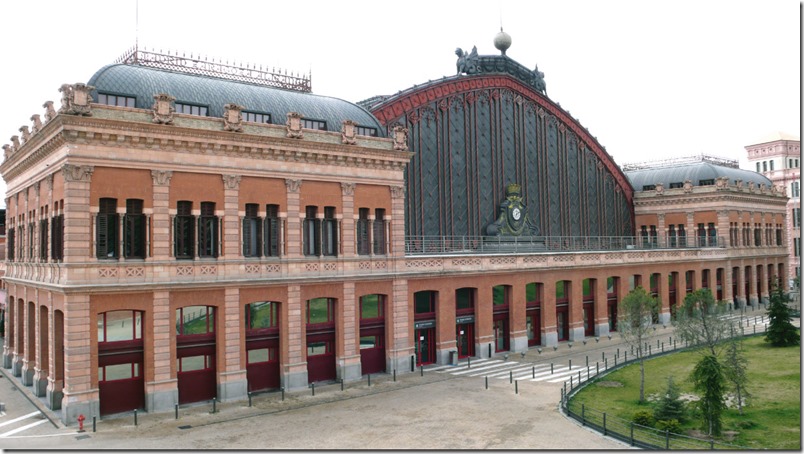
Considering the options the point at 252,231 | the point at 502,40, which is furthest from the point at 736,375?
the point at 502,40

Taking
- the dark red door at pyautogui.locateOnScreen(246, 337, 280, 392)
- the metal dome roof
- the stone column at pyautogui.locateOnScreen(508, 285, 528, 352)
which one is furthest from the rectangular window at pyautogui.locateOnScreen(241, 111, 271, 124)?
the metal dome roof

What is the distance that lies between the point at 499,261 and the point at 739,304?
4500 cm

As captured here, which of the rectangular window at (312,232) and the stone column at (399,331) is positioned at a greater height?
the rectangular window at (312,232)

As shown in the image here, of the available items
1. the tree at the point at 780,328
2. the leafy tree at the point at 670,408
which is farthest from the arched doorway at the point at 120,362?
the tree at the point at 780,328

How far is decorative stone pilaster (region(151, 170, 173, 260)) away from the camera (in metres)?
34.2

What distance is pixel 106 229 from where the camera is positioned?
33312 millimetres

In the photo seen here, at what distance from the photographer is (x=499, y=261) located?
51.3 metres

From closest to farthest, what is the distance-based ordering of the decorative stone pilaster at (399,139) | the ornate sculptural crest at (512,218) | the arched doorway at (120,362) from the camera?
the arched doorway at (120,362)
the decorative stone pilaster at (399,139)
the ornate sculptural crest at (512,218)

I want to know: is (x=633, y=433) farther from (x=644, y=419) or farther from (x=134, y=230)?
(x=134, y=230)

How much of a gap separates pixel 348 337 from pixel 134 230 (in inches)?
569

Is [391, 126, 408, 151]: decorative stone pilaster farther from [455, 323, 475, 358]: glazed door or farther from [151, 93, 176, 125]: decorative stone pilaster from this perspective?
[151, 93, 176, 125]: decorative stone pilaster

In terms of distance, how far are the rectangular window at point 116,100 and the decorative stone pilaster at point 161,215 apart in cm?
497

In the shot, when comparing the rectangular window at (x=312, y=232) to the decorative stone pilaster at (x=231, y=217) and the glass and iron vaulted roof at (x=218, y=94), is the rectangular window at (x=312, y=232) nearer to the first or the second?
the decorative stone pilaster at (x=231, y=217)

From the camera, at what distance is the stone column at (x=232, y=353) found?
118ft
